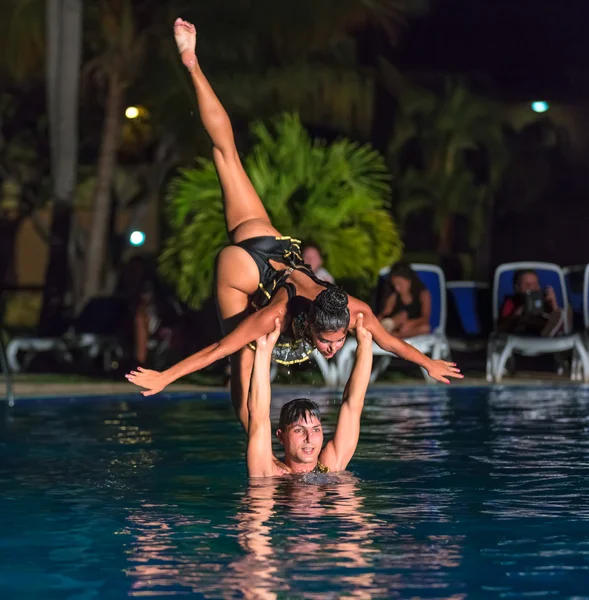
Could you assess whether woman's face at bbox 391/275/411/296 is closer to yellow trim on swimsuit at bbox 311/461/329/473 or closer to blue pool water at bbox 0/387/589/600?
blue pool water at bbox 0/387/589/600

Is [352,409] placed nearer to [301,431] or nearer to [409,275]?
[301,431]

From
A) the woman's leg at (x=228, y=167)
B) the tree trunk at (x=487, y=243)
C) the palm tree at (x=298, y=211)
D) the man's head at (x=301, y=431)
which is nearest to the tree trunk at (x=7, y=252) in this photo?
the tree trunk at (x=487, y=243)

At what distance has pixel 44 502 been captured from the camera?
7.98m

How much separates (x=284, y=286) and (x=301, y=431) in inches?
31.5

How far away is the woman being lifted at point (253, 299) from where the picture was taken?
7465 millimetres

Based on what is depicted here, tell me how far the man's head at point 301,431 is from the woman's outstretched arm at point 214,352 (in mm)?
619

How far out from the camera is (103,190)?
2231 cm

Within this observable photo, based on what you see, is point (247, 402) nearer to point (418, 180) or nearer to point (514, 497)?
point (514, 497)

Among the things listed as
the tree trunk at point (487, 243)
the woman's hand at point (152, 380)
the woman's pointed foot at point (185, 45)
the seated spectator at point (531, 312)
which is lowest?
the woman's hand at point (152, 380)

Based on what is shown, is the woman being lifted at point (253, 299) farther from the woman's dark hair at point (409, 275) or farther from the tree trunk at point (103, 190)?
the tree trunk at point (103, 190)

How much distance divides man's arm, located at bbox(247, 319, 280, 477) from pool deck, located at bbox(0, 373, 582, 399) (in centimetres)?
605

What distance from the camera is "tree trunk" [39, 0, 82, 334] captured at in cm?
2084

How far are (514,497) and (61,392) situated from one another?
7.51 metres

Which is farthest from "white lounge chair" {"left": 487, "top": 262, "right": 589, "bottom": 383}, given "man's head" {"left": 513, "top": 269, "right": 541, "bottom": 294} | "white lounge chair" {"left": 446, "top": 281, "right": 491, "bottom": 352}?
"white lounge chair" {"left": 446, "top": 281, "right": 491, "bottom": 352}
